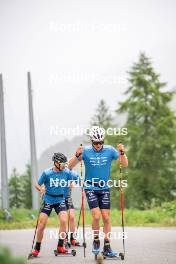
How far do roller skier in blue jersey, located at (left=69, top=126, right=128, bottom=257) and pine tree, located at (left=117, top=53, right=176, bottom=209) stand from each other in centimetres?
3237

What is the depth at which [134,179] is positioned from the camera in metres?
42.5

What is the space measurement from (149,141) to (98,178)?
33.4 meters

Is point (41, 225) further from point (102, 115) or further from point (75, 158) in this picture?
point (102, 115)

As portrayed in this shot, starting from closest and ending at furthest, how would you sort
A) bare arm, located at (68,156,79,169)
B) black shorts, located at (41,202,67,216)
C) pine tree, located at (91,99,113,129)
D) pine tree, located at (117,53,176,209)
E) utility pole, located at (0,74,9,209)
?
bare arm, located at (68,156,79,169)
black shorts, located at (41,202,67,216)
utility pole, located at (0,74,9,209)
pine tree, located at (117,53,176,209)
pine tree, located at (91,99,113,129)

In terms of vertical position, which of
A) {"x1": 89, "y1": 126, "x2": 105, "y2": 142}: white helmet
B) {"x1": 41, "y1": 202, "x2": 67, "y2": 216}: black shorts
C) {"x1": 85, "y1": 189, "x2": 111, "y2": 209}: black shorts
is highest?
{"x1": 89, "y1": 126, "x2": 105, "y2": 142}: white helmet

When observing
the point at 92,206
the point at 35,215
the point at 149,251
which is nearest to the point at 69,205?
the point at 149,251

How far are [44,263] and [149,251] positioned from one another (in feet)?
8.74

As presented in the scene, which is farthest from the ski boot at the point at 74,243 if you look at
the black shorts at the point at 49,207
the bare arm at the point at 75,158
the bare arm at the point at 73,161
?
the bare arm at the point at 73,161

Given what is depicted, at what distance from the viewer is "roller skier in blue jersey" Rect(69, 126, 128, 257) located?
30.9ft

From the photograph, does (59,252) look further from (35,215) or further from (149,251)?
(35,215)

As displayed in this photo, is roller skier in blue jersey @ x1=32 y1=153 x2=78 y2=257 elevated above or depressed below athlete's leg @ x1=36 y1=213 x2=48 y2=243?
above

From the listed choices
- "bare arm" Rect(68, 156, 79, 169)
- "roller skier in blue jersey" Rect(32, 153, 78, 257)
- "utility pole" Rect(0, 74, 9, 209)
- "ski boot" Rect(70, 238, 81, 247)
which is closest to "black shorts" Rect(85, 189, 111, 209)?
"bare arm" Rect(68, 156, 79, 169)

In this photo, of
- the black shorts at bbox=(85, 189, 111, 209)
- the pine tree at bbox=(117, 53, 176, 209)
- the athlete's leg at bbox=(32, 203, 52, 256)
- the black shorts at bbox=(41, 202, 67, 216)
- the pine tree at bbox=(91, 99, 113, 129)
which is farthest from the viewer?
the pine tree at bbox=(91, 99, 113, 129)

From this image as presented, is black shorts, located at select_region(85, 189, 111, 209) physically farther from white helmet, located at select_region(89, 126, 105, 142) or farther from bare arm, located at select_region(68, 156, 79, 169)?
white helmet, located at select_region(89, 126, 105, 142)
